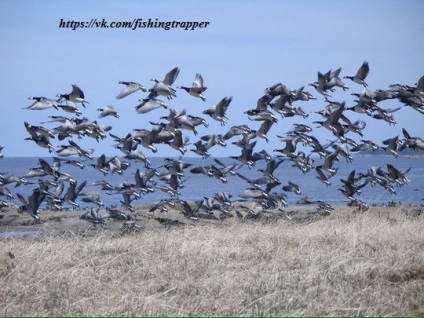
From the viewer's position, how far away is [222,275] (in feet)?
33.9

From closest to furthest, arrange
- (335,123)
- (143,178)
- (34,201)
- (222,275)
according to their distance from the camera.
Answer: (222,275)
(335,123)
(34,201)
(143,178)

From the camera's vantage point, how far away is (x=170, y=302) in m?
9.21

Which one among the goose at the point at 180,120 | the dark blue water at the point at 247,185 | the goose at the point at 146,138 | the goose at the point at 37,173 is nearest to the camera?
the goose at the point at 180,120

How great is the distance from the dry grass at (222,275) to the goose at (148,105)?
529 centimetres

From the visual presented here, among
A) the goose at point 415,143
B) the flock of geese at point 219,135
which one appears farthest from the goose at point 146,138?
the goose at point 415,143

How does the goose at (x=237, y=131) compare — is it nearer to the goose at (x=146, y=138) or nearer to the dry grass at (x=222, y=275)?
the goose at (x=146, y=138)

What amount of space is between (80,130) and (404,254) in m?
9.89

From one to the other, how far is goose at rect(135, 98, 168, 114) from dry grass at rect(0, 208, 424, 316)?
5.29 m

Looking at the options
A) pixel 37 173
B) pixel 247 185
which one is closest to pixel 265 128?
pixel 37 173

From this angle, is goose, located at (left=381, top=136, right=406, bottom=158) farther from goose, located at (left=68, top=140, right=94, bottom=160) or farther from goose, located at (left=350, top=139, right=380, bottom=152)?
goose, located at (left=68, top=140, right=94, bottom=160)

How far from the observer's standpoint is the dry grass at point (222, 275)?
9.09m

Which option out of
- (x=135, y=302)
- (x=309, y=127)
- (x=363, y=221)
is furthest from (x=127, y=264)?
(x=309, y=127)

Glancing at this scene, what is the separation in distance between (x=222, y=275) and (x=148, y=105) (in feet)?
27.7

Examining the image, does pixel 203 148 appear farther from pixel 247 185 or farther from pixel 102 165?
pixel 247 185
